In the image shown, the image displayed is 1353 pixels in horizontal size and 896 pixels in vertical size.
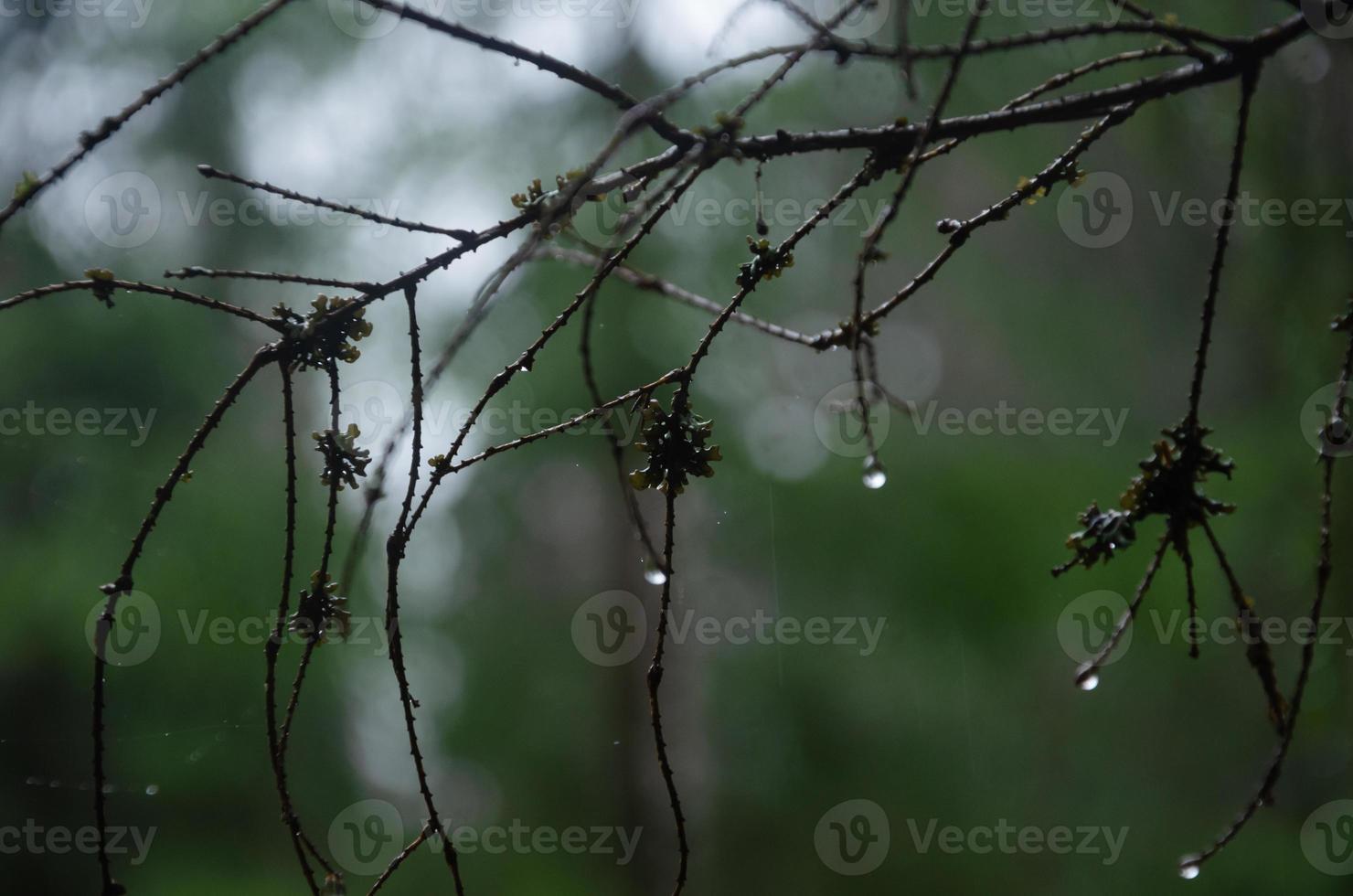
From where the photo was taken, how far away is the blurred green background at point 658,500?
1201 mm

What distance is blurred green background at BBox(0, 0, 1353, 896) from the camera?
3.94 ft

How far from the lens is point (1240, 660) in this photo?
1.43 metres

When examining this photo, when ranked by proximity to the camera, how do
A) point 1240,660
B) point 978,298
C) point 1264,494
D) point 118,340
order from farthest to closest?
point 978,298
point 1240,660
point 118,340
point 1264,494

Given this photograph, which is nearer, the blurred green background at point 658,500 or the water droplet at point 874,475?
the water droplet at point 874,475

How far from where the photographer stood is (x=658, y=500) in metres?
1.48

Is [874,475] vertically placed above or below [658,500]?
below

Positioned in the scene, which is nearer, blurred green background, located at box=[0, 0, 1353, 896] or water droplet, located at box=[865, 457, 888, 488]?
water droplet, located at box=[865, 457, 888, 488]

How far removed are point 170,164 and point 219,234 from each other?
0.12 meters

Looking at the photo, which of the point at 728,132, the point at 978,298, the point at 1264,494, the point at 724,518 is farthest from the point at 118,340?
the point at 1264,494

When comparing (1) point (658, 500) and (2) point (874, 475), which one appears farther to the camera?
(1) point (658, 500)

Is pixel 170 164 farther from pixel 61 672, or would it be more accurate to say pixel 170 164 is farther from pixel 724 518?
pixel 724 518

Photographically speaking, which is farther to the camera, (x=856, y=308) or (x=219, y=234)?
(x=219, y=234)

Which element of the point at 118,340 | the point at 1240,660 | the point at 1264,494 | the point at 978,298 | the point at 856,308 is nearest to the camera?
the point at 856,308

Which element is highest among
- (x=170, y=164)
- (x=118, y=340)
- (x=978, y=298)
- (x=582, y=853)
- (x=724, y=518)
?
(x=170, y=164)
